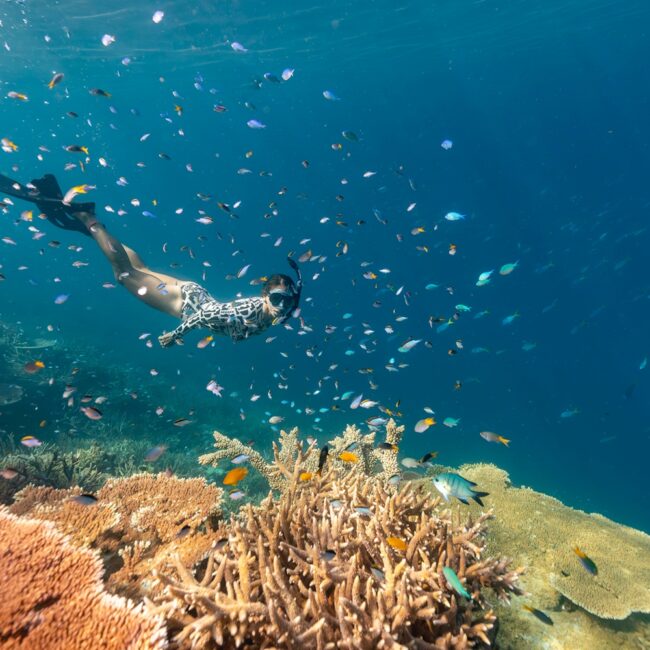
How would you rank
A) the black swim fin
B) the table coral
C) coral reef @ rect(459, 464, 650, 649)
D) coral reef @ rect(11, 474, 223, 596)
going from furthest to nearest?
the black swim fin
the table coral
coral reef @ rect(459, 464, 650, 649)
coral reef @ rect(11, 474, 223, 596)

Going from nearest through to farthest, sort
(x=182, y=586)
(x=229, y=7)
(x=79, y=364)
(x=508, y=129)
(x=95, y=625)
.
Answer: (x=95, y=625) < (x=182, y=586) < (x=79, y=364) < (x=229, y=7) < (x=508, y=129)

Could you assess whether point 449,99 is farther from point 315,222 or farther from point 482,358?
point 482,358

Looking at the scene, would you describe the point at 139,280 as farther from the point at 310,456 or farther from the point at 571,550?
the point at 571,550

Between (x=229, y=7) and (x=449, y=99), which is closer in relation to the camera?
(x=229, y=7)

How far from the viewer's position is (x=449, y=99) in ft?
217

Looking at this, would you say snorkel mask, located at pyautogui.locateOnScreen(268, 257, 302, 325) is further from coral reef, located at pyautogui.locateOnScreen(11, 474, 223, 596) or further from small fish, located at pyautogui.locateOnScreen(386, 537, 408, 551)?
small fish, located at pyautogui.locateOnScreen(386, 537, 408, 551)

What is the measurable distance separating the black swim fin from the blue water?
2.19 metres

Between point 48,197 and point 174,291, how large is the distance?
448 centimetres

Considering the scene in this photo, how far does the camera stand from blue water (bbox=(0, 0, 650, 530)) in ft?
97.0

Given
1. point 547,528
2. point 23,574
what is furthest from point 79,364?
point 547,528

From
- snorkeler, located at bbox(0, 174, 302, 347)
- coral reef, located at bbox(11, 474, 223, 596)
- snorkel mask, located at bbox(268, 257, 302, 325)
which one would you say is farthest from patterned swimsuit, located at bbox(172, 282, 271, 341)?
coral reef, located at bbox(11, 474, 223, 596)

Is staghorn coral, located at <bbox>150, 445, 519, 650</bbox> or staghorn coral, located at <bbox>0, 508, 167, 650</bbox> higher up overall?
staghorn coral, located at <bbox>150, 445, 519, 650</bbox>

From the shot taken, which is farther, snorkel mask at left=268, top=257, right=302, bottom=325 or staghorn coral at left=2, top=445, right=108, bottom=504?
snorkel mask at left=268, top=257, right=302, bottom=325

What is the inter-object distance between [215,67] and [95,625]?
53144mm
